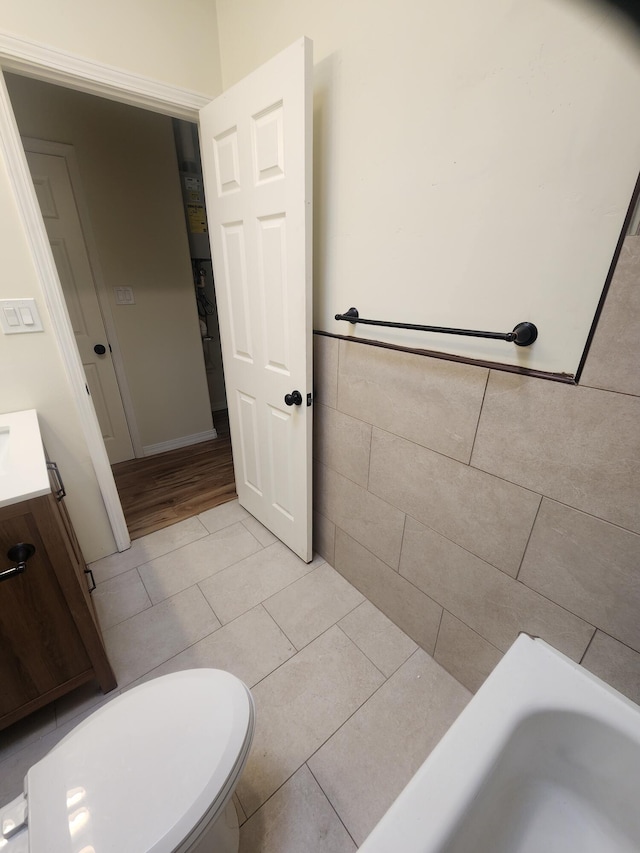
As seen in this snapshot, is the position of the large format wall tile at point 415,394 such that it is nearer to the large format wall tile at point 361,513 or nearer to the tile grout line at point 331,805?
the large format wall tile at point 361,513

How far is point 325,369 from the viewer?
4.63 feet

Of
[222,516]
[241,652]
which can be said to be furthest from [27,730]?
[222,516]

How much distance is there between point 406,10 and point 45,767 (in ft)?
6.18

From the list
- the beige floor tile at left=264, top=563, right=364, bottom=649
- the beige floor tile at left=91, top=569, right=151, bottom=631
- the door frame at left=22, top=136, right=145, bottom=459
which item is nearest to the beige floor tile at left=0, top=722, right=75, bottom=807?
the beige floor tile at left=91, top=569, right=151, bottom=631

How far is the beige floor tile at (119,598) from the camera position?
1.47 metres

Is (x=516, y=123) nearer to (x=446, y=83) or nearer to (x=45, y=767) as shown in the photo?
(x=446, y=83)

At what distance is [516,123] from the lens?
29.3 inches

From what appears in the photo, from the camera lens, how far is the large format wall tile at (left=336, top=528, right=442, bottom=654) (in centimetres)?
128

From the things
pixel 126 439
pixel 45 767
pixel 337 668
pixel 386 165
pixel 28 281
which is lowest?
pixel 337 668

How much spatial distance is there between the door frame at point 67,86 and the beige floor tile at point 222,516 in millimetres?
690

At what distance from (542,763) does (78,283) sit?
10.2 ft

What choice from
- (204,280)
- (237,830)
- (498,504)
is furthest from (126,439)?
(498,504)

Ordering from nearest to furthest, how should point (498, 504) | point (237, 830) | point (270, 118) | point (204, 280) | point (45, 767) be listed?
point (45, 767) → point (237, 830) → point (498, 504) → point (270, 118) → point (204, 280)

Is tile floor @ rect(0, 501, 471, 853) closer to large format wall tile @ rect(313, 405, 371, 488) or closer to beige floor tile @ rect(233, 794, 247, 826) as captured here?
beige floor tile @ rect(233, 794, 247, 826)
